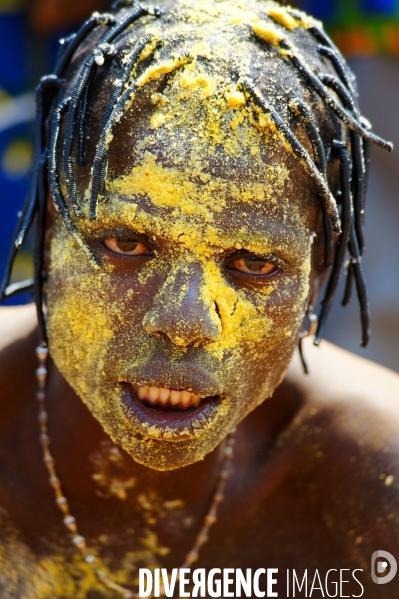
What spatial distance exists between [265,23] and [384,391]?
106cm

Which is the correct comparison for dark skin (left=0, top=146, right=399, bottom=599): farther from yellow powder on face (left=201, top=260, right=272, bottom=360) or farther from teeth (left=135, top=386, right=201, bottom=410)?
yellow powder on face (left=201, top=260, right=272, bottom=360)

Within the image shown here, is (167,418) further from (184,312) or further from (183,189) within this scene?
(183,189)

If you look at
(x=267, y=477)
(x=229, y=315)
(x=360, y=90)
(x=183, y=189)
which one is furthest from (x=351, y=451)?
(x=360, y=90)

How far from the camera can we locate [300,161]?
1.66 m

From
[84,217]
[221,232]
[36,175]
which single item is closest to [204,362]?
[221,232]

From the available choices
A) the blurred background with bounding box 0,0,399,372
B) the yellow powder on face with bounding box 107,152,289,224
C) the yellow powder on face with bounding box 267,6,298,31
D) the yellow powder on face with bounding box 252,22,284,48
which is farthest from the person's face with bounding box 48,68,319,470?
the blurred background with bounding box 0,0,399,372

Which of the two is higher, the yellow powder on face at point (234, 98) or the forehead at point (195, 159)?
the yellow powder on face at point (234, 98)

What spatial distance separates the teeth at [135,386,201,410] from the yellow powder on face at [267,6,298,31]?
2.72 feet

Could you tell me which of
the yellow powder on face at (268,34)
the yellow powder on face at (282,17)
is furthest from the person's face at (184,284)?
the yellow powder on face at (282,17)

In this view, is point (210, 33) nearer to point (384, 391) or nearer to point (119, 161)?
point (119, 161)

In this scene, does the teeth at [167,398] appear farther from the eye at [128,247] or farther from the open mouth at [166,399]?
the eye at [128,247]

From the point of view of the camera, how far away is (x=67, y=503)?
7.06ft

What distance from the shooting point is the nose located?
5.10 ft

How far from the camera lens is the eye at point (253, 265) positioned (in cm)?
167
